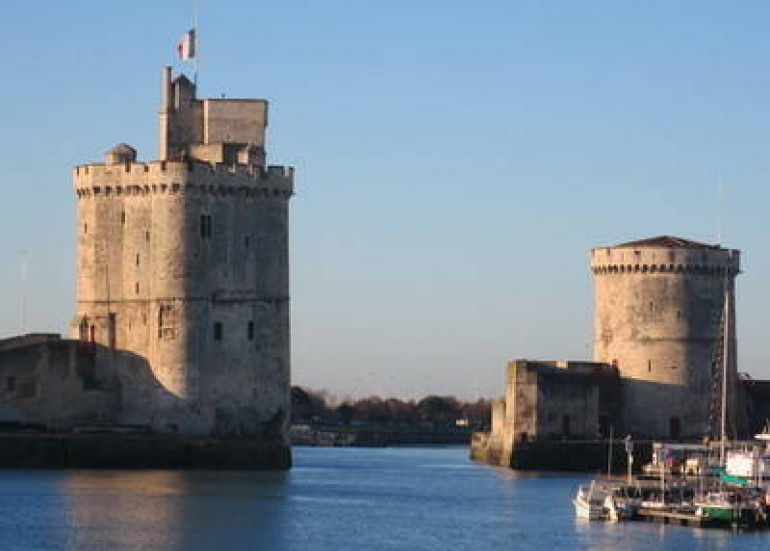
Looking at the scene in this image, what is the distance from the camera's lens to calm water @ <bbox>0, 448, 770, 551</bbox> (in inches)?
2820

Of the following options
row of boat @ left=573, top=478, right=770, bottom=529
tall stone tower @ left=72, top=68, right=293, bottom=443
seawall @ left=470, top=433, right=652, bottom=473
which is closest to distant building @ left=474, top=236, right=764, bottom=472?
seawall @ left=470, top=433, right=652, bottom=473

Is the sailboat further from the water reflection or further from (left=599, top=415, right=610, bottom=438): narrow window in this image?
(left=599, top=415, right=610, bottom=438): narrow window

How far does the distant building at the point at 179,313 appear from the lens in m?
96.8

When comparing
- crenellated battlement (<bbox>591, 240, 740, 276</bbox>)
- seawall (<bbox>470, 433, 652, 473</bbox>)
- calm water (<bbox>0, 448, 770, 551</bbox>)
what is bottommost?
calm water (<bbox>0, 448, 770, 551</bbox>)

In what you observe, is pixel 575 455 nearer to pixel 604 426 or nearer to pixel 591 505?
pixel 604 426

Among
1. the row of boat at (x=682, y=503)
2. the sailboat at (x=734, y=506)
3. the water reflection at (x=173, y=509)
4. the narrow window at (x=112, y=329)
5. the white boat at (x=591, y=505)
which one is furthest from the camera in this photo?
the narrow window at (x=112, y=329)

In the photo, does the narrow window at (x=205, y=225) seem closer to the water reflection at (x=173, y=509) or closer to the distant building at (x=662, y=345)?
the water reflection at (x=173, y=509)

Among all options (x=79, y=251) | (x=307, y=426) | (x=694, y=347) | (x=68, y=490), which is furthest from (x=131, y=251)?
(x=307, y=426)

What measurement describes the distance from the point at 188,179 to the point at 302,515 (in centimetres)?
2009

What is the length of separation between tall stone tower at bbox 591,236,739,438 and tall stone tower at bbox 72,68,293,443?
53.8ft

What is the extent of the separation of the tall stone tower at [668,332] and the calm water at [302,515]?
846 cm

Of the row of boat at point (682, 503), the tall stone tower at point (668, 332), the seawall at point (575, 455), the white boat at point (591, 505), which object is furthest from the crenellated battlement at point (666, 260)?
the white boat at point (591, 505)

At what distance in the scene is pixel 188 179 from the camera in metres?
96.7

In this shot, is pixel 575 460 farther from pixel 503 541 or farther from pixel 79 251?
pixel 503 541
